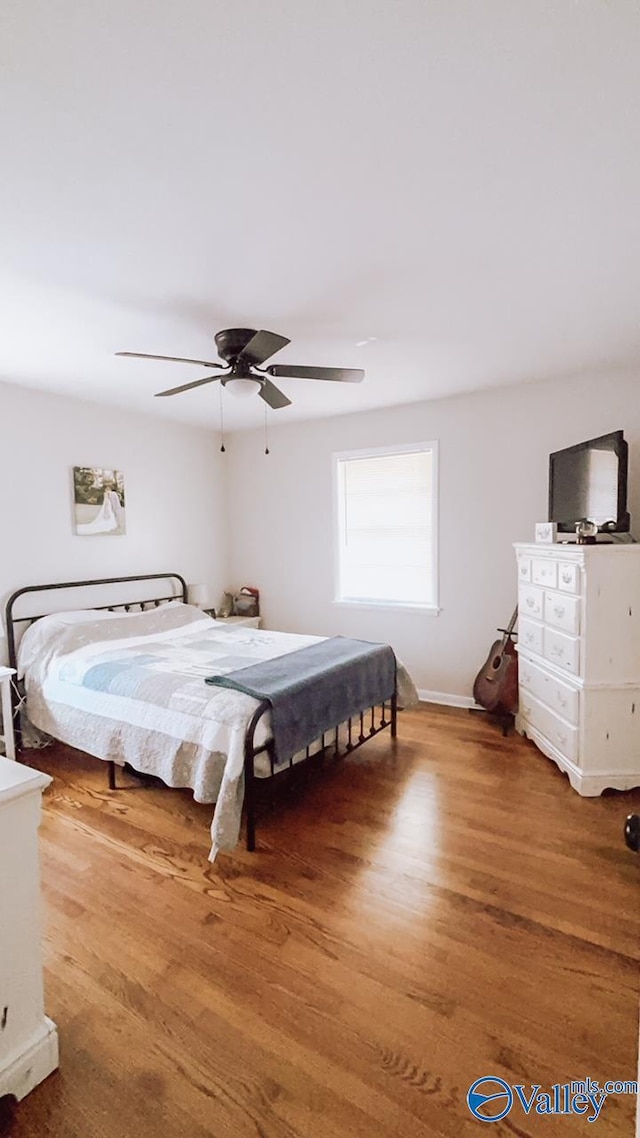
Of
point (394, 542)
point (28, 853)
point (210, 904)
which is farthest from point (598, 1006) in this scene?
point (394, 542)

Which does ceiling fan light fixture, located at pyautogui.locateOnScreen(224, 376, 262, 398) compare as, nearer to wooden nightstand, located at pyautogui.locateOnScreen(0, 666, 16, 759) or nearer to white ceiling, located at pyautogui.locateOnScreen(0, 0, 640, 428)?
white ceiling, located at pyautogui.locateOnScreen(0, 0, 640, 428)

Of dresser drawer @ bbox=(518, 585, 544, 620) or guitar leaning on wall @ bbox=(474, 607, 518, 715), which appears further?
guitar leaning on wall @ bbox=(474, 607, 518, 715)

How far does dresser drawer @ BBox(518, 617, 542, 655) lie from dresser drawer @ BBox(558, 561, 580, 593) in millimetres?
425

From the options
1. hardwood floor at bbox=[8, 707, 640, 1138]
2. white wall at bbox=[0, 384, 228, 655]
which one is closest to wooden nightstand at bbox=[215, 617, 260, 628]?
white wall at bbox=[0, 384, 228, 655]

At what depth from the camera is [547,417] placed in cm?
369

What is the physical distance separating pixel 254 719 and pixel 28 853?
1.07 metres

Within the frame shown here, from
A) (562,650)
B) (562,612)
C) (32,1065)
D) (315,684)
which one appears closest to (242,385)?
(315,684)

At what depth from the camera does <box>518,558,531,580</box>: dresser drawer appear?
3.43 metres

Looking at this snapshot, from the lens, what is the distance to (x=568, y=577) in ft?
9.52

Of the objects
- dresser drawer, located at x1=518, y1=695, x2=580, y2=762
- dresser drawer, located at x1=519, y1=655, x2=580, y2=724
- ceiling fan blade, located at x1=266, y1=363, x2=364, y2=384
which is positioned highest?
ceiling fan blade, located at x1=266, y1=363, x2=364, y2=384

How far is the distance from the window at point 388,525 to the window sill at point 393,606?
2 cm

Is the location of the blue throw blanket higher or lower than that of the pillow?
lower

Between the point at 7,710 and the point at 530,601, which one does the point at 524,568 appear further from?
the point at 7,710

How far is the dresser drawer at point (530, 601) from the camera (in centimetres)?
327
